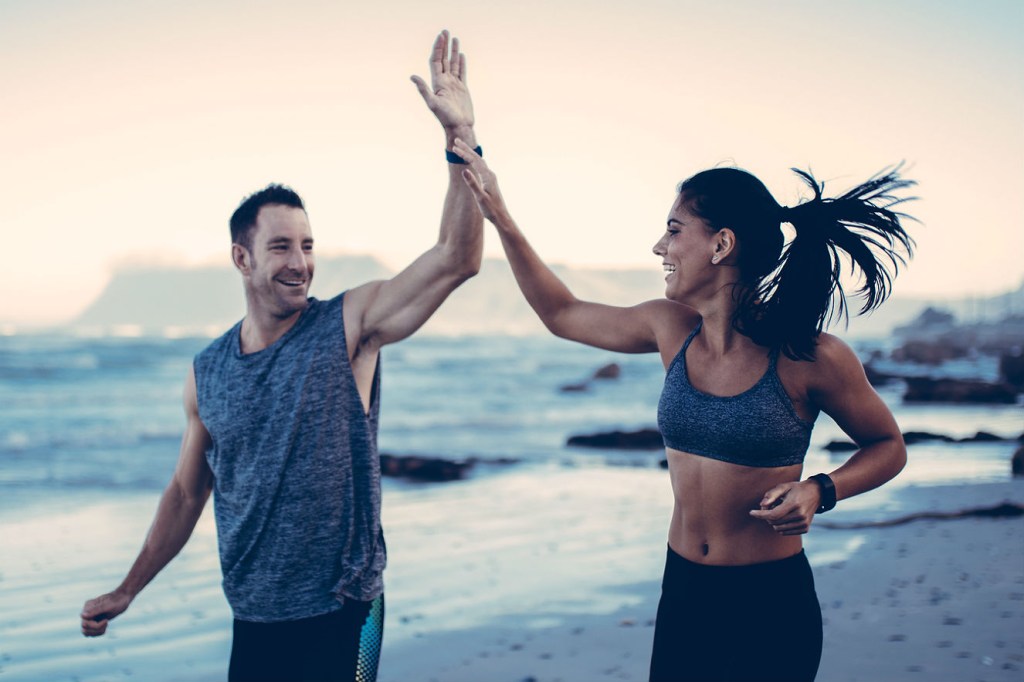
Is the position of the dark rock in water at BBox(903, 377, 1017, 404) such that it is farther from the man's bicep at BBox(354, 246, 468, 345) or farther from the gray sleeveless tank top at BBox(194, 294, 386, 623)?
the gray sleeveless tank top at BBox(194, 294, 386, 623)

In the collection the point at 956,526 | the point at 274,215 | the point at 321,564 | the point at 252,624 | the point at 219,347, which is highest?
the point at 274,215

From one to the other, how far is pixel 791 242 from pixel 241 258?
1906mm

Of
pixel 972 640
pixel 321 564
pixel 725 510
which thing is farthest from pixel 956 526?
pixel 321 564

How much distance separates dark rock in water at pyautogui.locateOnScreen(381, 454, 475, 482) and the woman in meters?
9.36

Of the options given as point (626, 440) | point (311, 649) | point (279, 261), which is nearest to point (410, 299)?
point (279, 261)

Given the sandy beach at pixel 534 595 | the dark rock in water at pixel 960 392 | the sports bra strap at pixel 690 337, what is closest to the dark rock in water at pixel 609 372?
the dark rock in water at pixel 960 392

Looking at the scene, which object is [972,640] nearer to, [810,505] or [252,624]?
[810,505]

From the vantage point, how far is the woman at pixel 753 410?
8.77ft

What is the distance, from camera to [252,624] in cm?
300

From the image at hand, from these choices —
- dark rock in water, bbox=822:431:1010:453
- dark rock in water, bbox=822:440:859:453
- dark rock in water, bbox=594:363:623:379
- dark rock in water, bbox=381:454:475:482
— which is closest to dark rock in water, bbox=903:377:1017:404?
dark rock in water, bbox=822:431:1010:453

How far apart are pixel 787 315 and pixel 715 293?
0.25 meters

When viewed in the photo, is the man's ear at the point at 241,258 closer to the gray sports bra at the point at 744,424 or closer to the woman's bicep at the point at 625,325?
the woman's bicep at the point at 625,325

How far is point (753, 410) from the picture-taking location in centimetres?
269

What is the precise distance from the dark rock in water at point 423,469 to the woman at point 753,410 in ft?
30.7
